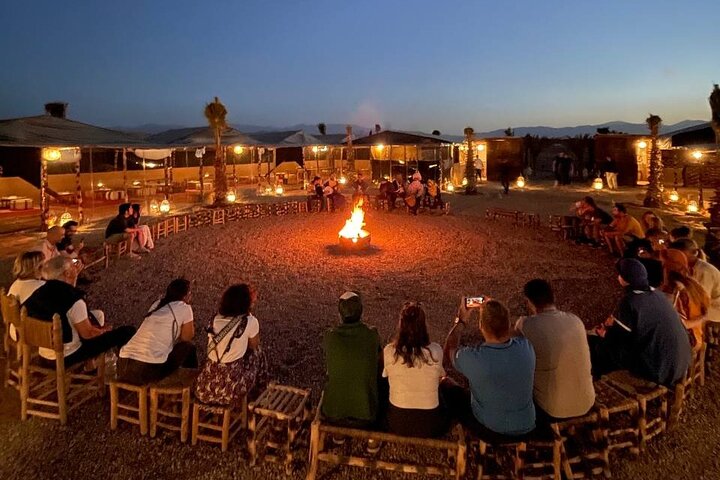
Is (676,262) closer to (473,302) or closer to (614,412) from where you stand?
(614,412)

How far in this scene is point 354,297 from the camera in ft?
13.6

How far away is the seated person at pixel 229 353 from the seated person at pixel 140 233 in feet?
28.2

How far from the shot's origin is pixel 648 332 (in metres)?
4.58

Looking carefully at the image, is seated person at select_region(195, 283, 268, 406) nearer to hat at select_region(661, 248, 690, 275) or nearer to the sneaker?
the sneaker

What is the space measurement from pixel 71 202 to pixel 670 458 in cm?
2106

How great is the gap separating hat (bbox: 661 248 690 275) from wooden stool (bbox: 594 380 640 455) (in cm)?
180

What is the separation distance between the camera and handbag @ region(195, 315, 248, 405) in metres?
4.45

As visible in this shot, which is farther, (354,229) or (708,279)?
(354,229)

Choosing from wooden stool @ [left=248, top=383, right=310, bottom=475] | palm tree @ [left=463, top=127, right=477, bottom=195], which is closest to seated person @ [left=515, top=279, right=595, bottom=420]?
wooden stool @ [left=248, top=383, right=310, bottom=475]

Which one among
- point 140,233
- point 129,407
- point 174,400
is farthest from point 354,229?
point 129,407

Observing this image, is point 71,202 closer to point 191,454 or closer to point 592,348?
point 191,454

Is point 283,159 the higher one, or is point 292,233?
point 283,159

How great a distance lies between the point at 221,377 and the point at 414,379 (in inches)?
65.7

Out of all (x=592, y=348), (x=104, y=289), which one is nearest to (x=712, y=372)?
(x=592, y=348)
